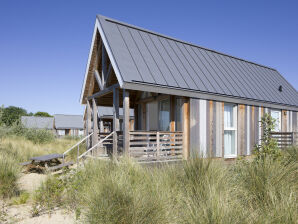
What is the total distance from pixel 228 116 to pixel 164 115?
2768 mm

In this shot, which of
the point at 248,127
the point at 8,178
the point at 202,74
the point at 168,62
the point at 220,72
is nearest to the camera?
the point at 8,178

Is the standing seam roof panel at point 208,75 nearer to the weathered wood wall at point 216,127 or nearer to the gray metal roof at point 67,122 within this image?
the weathered wood wall at point 216,127

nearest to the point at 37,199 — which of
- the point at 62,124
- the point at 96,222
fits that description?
the point at 96,222

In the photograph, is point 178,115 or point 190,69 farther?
point 190,69

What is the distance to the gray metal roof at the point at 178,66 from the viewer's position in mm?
8711

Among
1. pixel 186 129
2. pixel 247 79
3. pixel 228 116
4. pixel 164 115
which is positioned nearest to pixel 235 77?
pixel 247 79

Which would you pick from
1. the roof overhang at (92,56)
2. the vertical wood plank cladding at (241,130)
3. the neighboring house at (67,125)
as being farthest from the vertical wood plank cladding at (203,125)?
the neighboring house at (67,125)

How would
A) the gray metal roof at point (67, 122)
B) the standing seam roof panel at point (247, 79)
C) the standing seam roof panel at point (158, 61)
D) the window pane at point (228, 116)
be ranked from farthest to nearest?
1. the gray metal roof at point (67, 122)
2. the standing seam roof panel at point (247, 79)
3. the window pane at point (228, 116)
4. the standing seam roof panel at point (158, 61)

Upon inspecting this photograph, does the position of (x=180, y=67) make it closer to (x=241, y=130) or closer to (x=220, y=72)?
(x=220, y=72)

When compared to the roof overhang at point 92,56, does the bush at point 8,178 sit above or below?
below

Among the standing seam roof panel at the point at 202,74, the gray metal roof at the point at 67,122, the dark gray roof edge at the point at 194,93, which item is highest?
the standing seam roof panel at the point at 202,74

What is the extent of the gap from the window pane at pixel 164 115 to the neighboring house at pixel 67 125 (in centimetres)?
4033

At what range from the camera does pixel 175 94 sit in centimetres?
902

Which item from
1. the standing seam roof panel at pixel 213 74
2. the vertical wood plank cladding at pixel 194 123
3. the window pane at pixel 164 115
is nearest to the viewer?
the vertical wood plank cladding at pixel 194 123
